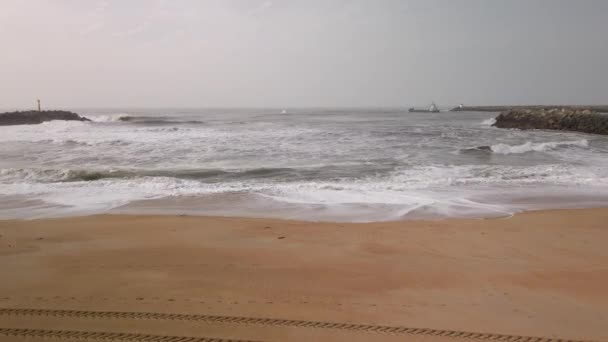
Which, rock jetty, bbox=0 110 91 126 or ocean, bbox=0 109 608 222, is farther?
rock jetty, bbox=0 110 91 126

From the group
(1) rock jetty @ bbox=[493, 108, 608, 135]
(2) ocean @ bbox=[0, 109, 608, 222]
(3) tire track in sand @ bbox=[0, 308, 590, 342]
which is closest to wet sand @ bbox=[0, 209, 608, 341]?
(3) tire track in sand @ bbox=[0, 308, 590, 342]

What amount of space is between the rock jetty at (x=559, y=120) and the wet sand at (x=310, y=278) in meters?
31.9

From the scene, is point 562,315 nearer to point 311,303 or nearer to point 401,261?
point 401,261

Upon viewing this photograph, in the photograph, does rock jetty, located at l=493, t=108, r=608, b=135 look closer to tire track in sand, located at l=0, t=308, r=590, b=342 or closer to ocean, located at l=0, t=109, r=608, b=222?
ocean, located at l=0, t=109, r=608, b=222

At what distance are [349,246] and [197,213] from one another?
3.78 meters

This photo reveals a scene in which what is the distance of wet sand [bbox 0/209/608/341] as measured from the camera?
3490 mm

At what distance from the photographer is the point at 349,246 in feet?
19.4

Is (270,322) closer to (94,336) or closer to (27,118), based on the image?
(94,336)

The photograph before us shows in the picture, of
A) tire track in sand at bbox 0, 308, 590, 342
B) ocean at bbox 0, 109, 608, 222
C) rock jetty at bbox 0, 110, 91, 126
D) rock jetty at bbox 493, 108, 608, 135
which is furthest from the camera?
rock jetty at bbox 0, 110, 91, 126

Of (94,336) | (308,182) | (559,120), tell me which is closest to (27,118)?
(308,182)

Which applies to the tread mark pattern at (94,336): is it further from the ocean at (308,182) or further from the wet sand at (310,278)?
the ocean at (308,182)

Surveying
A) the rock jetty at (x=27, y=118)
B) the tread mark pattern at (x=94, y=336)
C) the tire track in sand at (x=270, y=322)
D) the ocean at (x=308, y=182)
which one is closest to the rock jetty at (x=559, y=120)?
the ocean at (x=308, y=182)

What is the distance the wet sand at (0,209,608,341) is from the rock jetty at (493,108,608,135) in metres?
31.9

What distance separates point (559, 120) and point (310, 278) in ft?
130
